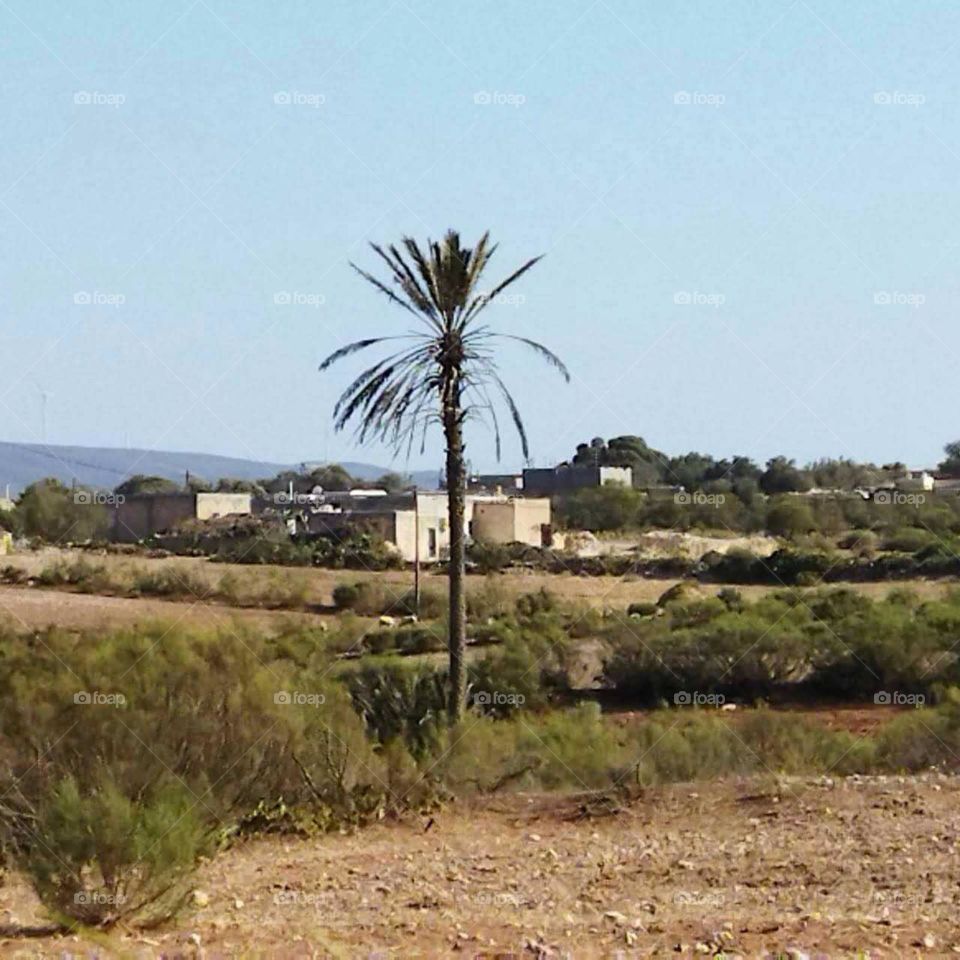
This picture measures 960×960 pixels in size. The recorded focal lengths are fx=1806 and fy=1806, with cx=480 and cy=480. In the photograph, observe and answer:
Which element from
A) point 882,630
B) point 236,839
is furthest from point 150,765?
point 882,630

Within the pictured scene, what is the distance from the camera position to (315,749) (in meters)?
17.7

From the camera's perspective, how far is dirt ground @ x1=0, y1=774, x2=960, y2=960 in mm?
10992

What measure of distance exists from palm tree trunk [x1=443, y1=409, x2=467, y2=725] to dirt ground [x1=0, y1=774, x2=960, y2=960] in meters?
5.80

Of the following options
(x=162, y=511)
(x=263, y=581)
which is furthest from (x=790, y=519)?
(x=263, y=581)

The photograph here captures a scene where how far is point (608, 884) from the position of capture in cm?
1350

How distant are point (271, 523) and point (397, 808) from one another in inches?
2317

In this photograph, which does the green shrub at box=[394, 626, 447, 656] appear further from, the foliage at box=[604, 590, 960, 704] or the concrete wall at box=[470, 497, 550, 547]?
the concrete wall at box=[470, 497, 550, 547]

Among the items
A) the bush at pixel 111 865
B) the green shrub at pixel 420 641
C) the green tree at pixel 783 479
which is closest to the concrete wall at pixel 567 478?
the green tree at pixel 783 479

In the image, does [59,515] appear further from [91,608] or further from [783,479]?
[783,479]

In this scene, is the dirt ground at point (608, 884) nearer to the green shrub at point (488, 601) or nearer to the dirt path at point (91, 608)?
the dirt path at point (91, 608)

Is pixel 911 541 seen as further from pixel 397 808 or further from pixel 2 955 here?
pixel 2 955

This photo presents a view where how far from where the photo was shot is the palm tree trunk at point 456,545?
77.9 feet

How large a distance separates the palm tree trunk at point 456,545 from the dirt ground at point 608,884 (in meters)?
5.80

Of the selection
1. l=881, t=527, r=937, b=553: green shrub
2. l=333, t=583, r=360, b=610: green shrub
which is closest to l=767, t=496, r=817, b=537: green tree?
l=881, t=527, r=937, b=553: green shrub
